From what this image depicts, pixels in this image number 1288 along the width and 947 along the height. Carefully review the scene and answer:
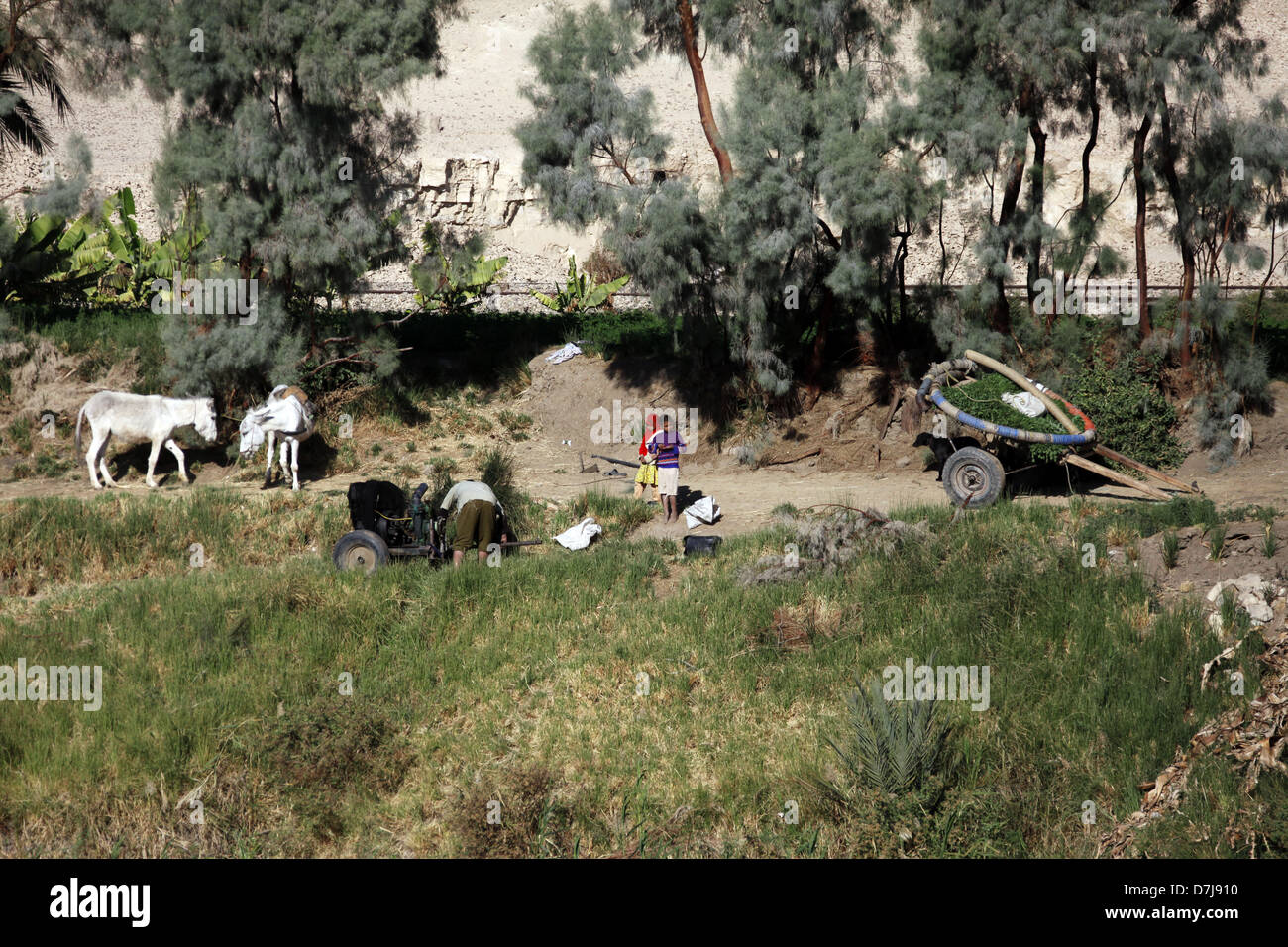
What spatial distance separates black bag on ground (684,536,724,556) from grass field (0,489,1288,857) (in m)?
0.32

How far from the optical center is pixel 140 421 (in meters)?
18.4

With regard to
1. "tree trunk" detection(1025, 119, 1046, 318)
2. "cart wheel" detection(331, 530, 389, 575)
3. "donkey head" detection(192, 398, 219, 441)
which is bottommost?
"cart wheel" detection(331, 530, 389, 575)

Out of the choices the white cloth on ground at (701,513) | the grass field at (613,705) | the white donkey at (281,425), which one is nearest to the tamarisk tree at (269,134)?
the white donkey at (281,425)

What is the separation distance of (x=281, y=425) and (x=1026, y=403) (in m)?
10.6

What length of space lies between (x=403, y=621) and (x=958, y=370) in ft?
28.4

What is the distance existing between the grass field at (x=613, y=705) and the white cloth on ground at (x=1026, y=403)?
4.74 feet

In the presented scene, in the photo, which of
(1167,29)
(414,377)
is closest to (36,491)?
(414,377)

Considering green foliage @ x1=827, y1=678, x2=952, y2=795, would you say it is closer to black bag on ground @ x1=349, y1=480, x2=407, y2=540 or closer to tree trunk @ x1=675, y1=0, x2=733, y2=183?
black bag on ground @ x1=349, y1=480, x2=407, y2=540

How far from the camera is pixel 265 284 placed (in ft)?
68.8

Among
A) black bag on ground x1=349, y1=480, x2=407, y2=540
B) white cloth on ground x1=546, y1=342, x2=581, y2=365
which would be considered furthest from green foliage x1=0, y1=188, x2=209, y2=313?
black bag on ground x1=349, y1=480, x2=407, y2=540

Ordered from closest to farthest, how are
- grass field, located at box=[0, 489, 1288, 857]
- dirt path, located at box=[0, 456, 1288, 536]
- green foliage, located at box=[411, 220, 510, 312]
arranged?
grass field, located at box=[0, 489, 1288, 857] → dirt path, located at box=[0, 456, 1288, 536] → green foliage, located at box=[411, 220, 510, 312]

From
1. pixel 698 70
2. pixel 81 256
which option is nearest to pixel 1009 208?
pixel 698 70

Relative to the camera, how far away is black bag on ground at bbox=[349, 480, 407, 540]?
45.6 feet

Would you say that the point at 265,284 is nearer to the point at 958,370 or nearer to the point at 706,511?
the point at 706,511
